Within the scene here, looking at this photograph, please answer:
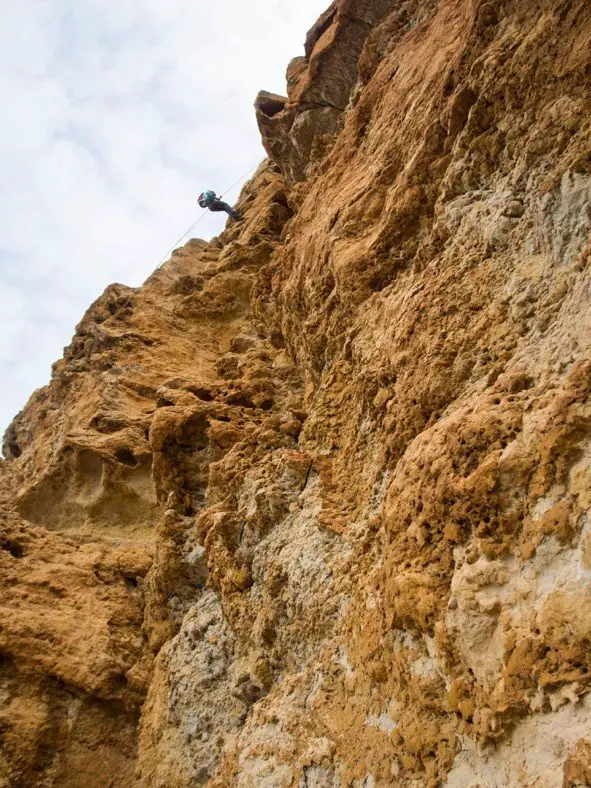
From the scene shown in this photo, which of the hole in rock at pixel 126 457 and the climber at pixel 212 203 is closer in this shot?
the hole in rock at pixel 126 457

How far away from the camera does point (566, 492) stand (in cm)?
238

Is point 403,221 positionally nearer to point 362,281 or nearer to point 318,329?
point 362,281

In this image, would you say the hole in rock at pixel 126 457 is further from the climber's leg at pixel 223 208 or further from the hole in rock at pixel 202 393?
the climber's leg at pixel 223 208

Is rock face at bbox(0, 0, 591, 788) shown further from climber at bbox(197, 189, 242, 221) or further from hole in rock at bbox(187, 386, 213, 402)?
climber at bbox(197, 189, 242, 221)

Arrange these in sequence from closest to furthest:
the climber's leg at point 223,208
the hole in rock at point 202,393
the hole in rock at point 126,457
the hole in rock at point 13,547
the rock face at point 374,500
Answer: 1. the rock face at point 374,500
2. the hole in rock at point 13,547
3. the hole in rock at point 202,393
4. the hole in rock at point 126,457
5. the climber's leg at point 223,208

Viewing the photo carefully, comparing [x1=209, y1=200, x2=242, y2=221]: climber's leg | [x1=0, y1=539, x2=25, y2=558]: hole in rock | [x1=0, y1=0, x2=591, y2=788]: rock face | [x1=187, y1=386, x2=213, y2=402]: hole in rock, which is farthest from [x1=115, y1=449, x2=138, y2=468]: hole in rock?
[x1=209, y1=200, x2=242, y2=221]: climber's leg

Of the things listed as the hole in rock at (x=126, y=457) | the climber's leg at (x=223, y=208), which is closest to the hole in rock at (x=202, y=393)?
the hole in rock at (x=126, y=457)

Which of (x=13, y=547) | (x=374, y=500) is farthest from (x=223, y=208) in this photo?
(x=374, y=500)

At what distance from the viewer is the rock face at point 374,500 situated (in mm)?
2492

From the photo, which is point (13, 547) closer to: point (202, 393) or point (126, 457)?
point (126, 457)

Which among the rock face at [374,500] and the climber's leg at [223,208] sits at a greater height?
the climber's leg at [223,208]

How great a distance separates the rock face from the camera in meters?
2.49

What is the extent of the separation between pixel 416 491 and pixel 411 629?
72cm

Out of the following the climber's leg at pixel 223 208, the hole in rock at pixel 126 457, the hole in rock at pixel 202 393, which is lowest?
the hole in rock at pixel 126 457
